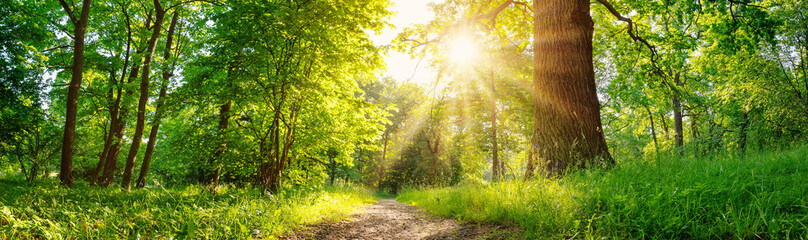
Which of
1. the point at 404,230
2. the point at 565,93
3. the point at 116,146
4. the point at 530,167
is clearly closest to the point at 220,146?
the point at 404,230

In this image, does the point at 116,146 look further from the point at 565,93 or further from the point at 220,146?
the point at 565,93

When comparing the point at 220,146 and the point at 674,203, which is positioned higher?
the point at 220,146

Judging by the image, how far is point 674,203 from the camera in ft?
7.75

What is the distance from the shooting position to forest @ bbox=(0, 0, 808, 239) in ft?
8.93

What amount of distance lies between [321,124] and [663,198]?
7450 millimetres

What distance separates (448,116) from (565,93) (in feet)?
34.9

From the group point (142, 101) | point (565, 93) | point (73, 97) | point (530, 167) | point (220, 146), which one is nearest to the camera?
point (565, 93)

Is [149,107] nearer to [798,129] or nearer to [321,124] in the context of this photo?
[321,124]

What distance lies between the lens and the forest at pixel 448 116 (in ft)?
8.93

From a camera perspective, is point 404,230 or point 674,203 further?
point 404,230

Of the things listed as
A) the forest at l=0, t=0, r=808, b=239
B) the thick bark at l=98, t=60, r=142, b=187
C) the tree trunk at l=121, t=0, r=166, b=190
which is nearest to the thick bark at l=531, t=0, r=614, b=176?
the forest at l=0, t=0, r=808, b=239

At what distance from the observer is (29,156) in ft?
40.9

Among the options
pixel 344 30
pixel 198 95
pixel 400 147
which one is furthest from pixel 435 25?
pixel 400 147

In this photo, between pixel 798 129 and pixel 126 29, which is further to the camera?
pixel 126 29
